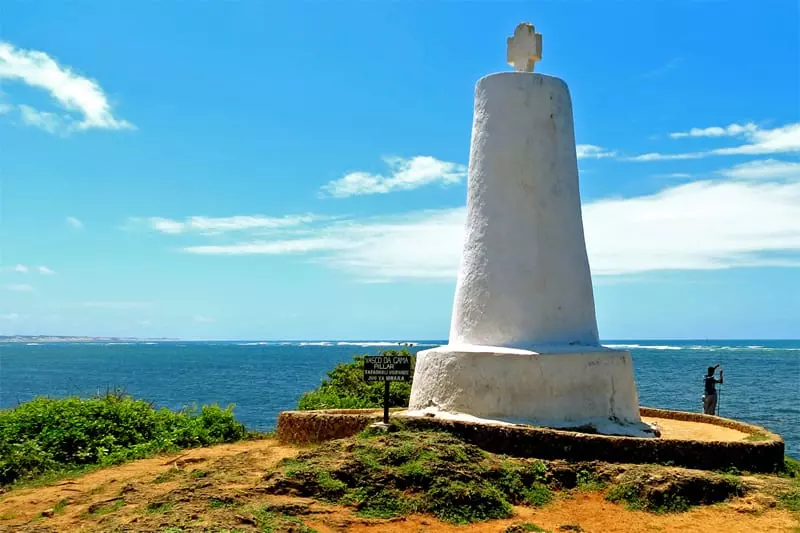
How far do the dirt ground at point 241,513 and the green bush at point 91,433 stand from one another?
1.70 m

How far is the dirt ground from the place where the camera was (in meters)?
7.67

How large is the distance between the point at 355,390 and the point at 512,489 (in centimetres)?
1093

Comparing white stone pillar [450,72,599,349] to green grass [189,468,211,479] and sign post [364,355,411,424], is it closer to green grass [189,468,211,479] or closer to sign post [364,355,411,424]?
sign post [364,355,411,424]

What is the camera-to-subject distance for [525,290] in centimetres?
1238

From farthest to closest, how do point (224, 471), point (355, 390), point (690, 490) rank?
point (355, 390) → point (224, 471) → point (690, 490)

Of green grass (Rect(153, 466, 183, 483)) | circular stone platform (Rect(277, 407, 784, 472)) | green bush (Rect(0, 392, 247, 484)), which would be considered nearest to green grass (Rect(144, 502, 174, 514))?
green grass (Rect(153, 466, 183, 483))

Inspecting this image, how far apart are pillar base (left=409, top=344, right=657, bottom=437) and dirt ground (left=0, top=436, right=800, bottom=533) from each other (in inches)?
80.5

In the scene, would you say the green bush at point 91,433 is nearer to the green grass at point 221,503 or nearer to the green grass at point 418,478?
the green grass at point 418,478

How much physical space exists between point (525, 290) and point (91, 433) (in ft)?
27.0

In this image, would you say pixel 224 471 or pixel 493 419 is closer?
Answer: pixel 224 471

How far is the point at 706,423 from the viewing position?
1471cm

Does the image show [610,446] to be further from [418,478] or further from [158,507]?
[158,507]

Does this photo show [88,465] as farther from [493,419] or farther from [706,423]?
[706,423]

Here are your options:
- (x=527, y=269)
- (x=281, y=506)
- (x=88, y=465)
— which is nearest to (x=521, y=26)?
(x=527, y=269)
